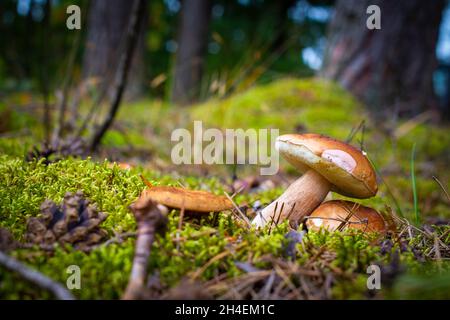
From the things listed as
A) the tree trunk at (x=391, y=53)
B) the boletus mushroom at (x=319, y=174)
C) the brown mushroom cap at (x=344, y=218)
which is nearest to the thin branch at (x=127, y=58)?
the boletus mushroom at (x=319, y=174)

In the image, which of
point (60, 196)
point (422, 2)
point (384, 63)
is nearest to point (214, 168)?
point (60, 196)

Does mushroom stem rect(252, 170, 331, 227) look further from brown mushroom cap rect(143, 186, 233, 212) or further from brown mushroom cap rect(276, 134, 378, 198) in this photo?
brown mushroom cap rect(143, 186, 233, 212)

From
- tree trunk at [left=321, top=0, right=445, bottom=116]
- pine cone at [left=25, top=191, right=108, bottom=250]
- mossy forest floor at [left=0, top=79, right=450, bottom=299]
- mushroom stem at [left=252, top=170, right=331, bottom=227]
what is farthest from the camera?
tree trunk at [left=321, top=0, right=445, bottom=116]

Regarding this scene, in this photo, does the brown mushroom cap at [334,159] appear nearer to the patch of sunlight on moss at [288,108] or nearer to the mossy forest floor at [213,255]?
the mossy forest floor at [213,255]

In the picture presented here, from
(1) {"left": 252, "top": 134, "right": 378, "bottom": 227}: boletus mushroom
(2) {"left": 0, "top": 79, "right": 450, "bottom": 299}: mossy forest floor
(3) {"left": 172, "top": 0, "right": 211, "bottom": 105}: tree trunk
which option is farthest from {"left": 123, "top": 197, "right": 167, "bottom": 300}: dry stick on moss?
(3) {"left": 172, "top": 0, "right": 211, "bottom": 105}: tree trunk

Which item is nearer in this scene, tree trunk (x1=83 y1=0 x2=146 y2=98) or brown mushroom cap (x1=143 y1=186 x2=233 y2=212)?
brown mushroom cap (x1=143 y1=186 x2=233 y2=212)
